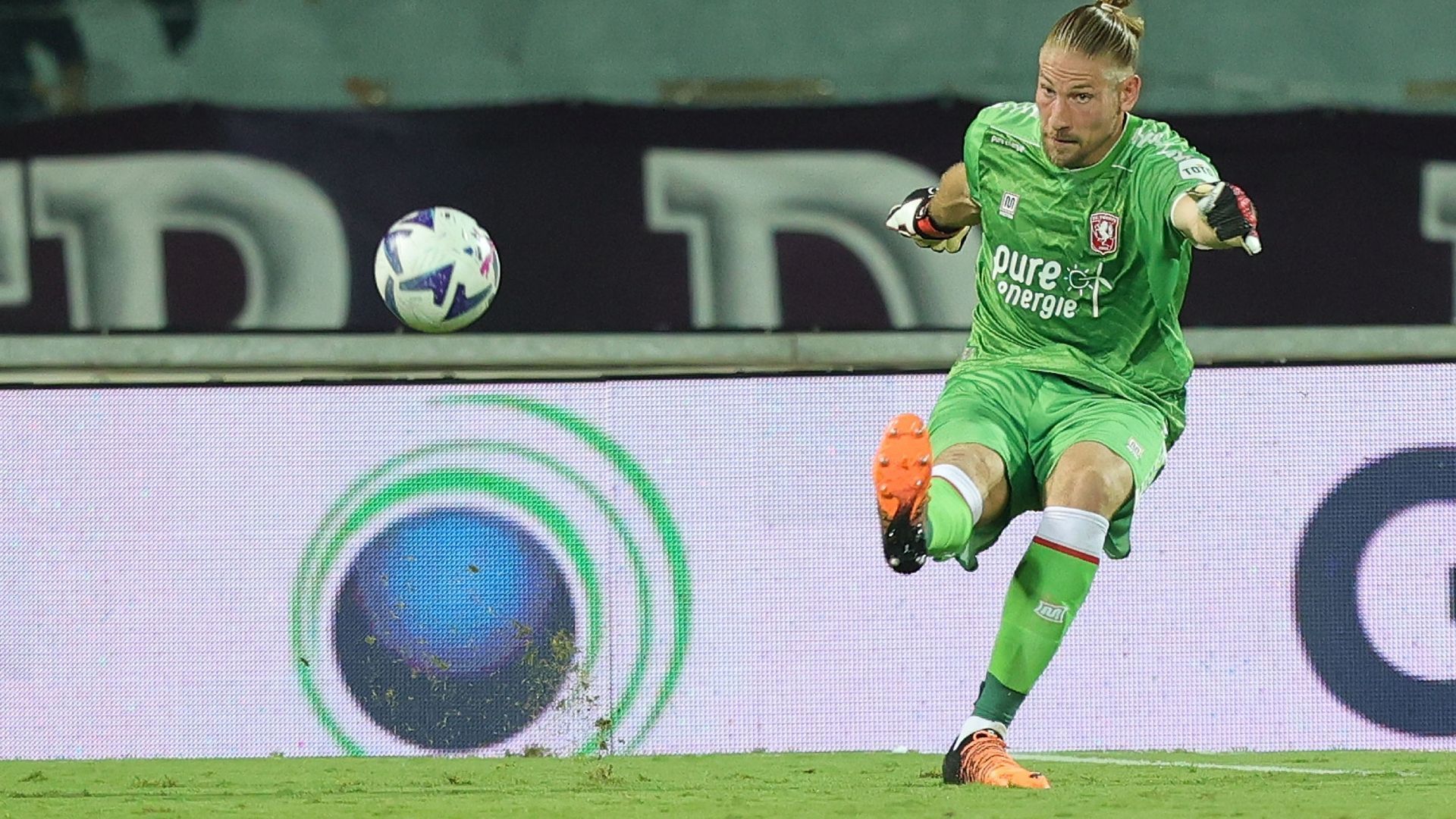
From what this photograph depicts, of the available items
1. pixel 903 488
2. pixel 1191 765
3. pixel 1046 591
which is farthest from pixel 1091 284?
pixel 1191 765

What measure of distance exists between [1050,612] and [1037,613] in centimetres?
3

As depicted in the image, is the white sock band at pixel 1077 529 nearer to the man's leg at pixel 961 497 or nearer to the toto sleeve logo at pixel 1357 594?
the man's leg at pixel 961 497

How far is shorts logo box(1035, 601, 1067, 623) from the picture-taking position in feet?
16.4

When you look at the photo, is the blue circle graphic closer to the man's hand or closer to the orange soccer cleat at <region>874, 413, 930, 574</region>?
the orange soccer cleat at <region>874, 413, 930, 574</region>

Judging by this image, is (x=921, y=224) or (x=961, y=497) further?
(x=921, y=224)

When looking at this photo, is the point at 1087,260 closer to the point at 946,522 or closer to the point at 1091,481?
the point at 1091,481

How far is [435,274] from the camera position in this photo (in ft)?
18.9

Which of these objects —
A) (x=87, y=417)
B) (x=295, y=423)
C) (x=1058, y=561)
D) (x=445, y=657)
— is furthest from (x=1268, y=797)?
(x=87, y=417)

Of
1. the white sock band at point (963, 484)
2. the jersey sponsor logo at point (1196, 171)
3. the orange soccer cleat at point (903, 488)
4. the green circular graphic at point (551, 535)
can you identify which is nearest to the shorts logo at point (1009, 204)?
the jersey sponsor logo at point (1196, 171)

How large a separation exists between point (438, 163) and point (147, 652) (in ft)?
11.7

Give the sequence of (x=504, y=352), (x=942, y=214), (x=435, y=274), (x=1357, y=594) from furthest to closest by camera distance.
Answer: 1. (x=504, y=352)
2. (x=1357, y=594)
3. (x=435, y=274)
4. (x=942, y=214)

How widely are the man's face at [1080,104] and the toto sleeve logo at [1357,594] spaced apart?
7.43ft

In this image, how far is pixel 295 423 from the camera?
700 cm

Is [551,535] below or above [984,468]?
below
